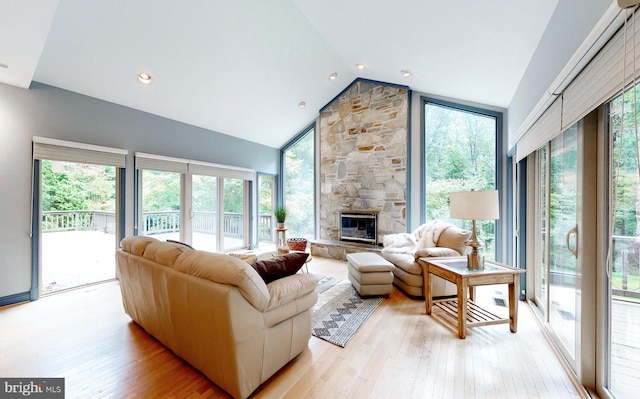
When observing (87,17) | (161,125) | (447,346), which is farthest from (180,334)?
(161,125)

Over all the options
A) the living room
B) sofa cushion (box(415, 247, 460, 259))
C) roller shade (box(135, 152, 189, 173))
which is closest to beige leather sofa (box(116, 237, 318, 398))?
the living room

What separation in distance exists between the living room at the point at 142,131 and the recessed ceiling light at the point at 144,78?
97 millimetres

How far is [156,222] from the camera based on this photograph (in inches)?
173

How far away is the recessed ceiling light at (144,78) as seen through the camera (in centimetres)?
339

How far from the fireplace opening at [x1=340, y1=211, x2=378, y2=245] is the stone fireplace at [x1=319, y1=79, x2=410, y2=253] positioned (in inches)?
2.6

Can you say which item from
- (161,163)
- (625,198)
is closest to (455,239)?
(625,198)

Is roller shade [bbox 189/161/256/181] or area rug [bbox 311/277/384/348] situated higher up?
roller shade [bbox 189/161/256/181]

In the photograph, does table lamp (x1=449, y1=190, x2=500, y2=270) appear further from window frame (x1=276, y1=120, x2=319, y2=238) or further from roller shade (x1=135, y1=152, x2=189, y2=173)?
roller shade (x1=135, y1=152, x2=189, y2=173)

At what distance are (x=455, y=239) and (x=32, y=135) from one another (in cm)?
549

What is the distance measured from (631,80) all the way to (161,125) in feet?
17.1

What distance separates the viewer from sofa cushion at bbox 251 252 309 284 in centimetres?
178

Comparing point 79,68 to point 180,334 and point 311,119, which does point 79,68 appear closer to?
point 180,334

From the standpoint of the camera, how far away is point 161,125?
14.1 feet

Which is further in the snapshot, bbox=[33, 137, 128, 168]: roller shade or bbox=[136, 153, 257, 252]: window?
bbox=[136, 153, 257, 252]: window
